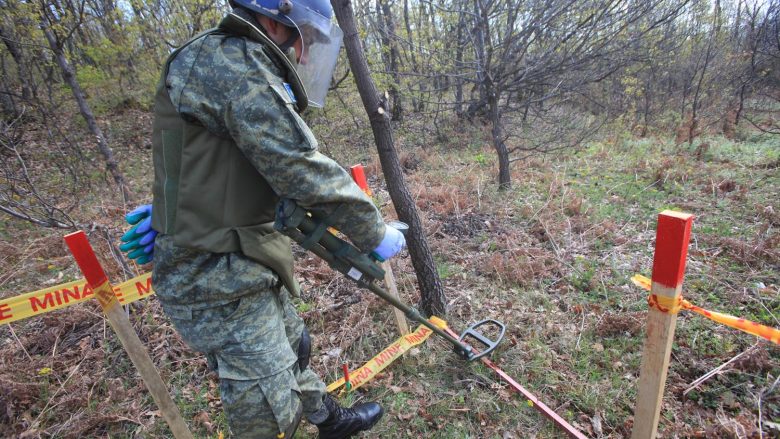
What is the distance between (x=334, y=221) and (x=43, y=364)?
3.19 metres

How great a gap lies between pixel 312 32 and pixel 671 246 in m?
1.81

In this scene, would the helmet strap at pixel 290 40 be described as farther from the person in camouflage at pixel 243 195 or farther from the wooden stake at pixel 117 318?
the wooden stake at pixel 117 318

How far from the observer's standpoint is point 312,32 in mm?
1721

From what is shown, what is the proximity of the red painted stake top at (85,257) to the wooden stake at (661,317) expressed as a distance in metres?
2.64

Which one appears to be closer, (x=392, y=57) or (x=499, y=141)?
(x=499, y=141)

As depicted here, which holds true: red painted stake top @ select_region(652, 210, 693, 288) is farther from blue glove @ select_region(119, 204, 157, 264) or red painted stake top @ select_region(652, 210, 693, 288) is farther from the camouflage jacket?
blue glove @ select_region(119, 204, 157, 264)

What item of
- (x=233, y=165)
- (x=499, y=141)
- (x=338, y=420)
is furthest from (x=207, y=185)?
(x=499, y=141)

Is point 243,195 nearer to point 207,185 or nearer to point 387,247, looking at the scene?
point 207,185

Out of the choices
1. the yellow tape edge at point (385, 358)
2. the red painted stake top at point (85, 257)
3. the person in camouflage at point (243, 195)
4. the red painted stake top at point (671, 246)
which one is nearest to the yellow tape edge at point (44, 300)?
the red painted stake top at point (85, 257)

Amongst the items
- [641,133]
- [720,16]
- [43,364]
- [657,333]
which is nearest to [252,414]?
[657,333]

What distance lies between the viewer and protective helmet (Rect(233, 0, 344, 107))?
5.04 ft

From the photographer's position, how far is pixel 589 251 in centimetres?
432

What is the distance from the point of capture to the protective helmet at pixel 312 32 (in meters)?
1.54

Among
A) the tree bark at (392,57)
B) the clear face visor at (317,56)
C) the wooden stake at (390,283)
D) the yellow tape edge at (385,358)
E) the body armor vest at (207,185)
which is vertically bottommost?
the yellow tape edge at (385,358)
